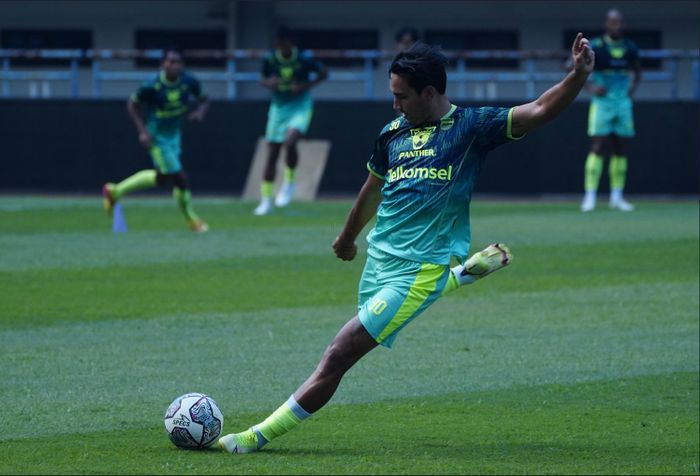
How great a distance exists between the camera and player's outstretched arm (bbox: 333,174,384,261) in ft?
22.6

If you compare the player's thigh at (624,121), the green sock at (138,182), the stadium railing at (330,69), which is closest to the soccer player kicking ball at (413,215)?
the green sock at (138,182)

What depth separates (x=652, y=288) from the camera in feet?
42.1

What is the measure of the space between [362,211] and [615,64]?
14.4m

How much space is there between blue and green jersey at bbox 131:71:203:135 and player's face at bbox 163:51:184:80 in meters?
0.10

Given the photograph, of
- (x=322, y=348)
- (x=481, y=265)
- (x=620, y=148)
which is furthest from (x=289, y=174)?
(x=481, y=265)

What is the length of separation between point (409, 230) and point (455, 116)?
22.9 inches

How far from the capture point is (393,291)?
6551 mm

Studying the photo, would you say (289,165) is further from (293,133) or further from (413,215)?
(413,215)

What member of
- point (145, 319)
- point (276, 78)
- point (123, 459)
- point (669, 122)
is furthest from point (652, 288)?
point (669, 122)

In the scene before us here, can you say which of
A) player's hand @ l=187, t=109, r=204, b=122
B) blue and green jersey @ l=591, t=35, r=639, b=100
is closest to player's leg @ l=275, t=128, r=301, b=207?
player's hand @ l=187, t=109, r=204, b=122

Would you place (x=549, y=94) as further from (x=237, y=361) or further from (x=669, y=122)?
(x=669, y=122)

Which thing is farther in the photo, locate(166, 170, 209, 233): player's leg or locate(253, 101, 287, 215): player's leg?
locate(253, 101, 287, 215): player's leg

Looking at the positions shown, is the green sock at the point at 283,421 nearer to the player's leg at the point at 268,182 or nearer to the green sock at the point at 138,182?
the green sock at the point at 138,182

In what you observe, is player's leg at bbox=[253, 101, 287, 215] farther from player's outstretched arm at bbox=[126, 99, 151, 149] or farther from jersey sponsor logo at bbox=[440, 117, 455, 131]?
jersey sponsor logo at bbox=[440, 117, 455, 131]
